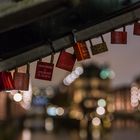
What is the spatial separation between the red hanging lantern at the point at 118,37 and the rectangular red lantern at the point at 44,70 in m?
1.16

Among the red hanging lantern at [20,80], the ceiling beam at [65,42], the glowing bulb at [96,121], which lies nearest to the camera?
the ceiling beam at [65,42]

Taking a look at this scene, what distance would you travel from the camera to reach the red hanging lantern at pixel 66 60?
1045 centimetres

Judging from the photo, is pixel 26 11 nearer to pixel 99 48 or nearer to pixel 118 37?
pixel 99 48

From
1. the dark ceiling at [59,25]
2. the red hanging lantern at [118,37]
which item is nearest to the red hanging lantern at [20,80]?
the dark ceiling at [59,25]

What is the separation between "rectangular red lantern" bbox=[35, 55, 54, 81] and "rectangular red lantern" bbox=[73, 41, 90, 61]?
1.47ft

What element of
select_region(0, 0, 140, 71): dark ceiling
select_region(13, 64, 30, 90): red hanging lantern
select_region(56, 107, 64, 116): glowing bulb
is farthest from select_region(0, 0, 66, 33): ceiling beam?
select_region(56, 107, 64, 116): glowing bulb

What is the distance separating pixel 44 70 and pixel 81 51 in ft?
2.22

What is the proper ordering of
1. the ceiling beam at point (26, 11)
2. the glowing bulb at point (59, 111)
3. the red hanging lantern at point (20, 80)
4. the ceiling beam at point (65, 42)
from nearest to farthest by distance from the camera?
1. the ceiling beam at point (26, 11)
2. the ceiling beam at point (65, 42)
3. the red hanging lantern at point (20, 80)
4. the glowing bulb at point (59, 111)

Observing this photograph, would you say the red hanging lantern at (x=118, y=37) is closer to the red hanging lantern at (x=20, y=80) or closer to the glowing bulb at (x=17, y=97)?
the red hanging lantern at (x=20, y=80)

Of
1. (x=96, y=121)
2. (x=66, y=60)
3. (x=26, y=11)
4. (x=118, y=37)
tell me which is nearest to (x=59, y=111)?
(x=96, y=121)

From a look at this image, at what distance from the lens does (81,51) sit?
34.1ft

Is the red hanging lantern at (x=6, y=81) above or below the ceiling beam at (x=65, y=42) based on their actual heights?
below

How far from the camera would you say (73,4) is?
23.2 feet

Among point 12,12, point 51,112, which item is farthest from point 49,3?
point 51,112
